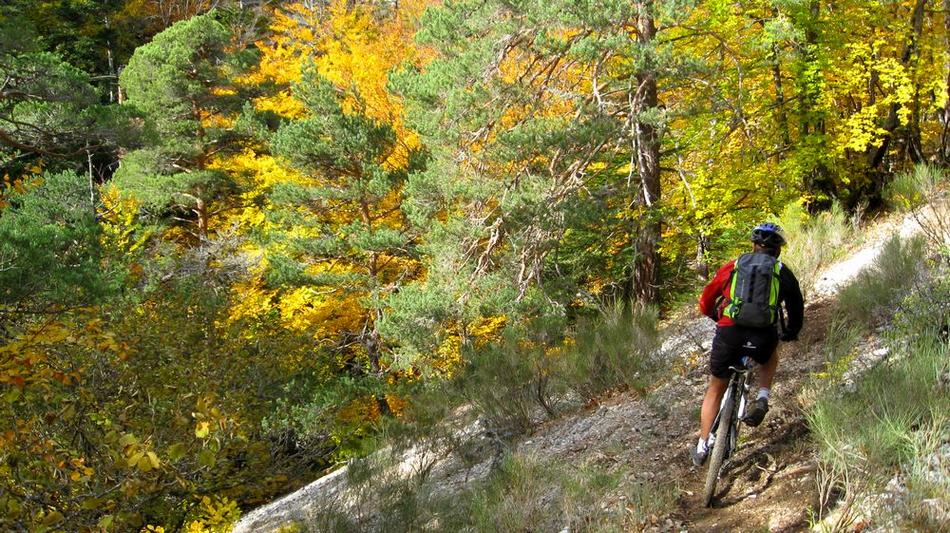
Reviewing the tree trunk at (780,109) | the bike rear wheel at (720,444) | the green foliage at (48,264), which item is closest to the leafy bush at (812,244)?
the tree trunk at (780,109)

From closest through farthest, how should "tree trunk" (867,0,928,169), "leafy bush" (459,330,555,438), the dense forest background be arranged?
the dense forest background → "leafy bush" (459,330,555,438) → "tree trunk" (867,0,928,169)

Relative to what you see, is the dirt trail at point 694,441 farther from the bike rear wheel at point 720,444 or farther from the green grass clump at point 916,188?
the green grass clump at point 916,188

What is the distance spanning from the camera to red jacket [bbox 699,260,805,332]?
3744 millimetres

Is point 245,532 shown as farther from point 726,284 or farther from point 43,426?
point 726,284

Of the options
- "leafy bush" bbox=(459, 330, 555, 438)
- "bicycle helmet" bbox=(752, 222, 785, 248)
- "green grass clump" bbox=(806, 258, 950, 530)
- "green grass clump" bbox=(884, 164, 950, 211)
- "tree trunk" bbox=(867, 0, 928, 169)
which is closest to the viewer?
"green grass clump" bbox=(806, 258, 950, 530)

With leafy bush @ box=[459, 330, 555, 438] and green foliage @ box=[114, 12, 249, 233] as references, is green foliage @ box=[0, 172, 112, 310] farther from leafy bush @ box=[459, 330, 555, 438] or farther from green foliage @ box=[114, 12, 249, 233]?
green foliage @ box=[114, 12, 249, 233]

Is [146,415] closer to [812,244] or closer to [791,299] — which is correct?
[791,299]

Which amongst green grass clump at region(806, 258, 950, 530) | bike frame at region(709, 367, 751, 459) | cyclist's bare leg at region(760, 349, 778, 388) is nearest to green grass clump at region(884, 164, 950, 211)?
green grass clump at region(806, 258, 950, 530)

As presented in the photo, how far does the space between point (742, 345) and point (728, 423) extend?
46 centimetres

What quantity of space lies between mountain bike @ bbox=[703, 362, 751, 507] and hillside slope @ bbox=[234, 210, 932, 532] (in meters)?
0.20

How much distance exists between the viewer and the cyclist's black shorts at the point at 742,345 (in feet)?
12.4

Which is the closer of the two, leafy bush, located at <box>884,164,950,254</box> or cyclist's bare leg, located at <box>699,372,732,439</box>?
cyclist's bare leg, located at <box>699,372,732,439</box>

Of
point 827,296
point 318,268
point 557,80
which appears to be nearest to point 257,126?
point 318,268

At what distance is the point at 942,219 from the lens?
19.5 ft
